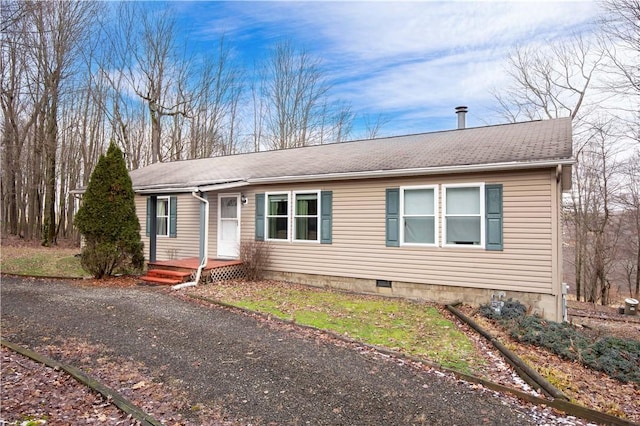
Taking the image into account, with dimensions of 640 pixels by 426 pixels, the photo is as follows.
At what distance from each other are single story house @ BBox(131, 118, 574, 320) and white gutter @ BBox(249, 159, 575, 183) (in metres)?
0.03

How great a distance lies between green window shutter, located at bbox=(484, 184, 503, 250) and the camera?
25.7 feet

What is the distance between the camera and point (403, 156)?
32.3 feet

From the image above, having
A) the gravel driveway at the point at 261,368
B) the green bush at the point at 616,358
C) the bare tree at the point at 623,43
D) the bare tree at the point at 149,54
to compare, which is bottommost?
the green bush at the point at 616,358

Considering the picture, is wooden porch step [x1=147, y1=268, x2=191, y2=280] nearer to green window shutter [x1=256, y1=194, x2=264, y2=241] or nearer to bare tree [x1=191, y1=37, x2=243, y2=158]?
green window shutter [x1=256, y1=194, x2=264, y2=241]

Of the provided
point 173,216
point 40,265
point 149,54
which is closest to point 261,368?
point 173,216

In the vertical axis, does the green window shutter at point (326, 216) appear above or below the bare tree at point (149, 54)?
below

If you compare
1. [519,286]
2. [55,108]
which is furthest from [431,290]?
[55,108]

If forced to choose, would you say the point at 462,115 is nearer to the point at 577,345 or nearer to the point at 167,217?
the point at 577,345

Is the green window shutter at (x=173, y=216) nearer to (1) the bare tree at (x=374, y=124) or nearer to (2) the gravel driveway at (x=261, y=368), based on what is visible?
(2) the gravel driveway at (x=261, y=368)

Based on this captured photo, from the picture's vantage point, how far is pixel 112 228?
979 centimetres

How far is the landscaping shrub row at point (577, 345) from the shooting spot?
4941 mm

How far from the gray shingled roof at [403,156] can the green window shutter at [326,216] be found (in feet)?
1.98

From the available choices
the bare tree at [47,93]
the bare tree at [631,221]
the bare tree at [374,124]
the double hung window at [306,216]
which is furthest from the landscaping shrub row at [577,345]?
the bare tree at [47,93]

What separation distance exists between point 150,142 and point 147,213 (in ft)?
40.9
